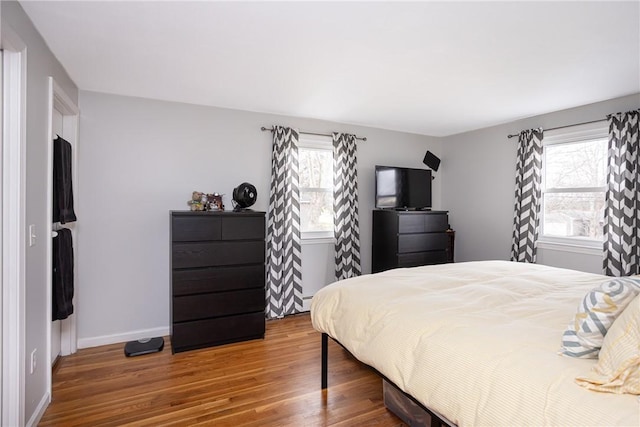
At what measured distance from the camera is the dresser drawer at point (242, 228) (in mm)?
3100

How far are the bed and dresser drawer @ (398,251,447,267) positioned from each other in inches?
60.2

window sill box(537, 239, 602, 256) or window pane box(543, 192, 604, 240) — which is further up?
window pane box(543, 192, 604, 240)

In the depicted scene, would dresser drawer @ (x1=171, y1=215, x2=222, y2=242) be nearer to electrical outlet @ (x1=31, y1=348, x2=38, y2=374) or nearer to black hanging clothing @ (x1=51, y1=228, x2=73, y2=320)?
black hanging clothing @ (x1=51, y1=228, x2=73, y2=320)

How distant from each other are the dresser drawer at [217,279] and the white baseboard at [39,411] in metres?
1.03

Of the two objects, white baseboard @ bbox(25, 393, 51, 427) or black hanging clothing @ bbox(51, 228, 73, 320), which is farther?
black hanging clothing @ bbox(51, 228, 73, 320)

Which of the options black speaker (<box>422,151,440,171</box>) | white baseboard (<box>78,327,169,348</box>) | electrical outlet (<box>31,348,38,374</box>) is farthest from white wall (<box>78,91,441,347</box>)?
black speaker (<box>422,151,440,171</box>)

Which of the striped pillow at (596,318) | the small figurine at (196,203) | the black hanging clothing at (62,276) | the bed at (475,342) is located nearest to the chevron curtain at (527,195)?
the bed at (475,342)

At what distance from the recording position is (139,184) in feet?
10.6

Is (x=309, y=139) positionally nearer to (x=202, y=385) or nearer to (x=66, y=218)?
(x=66, y=218)

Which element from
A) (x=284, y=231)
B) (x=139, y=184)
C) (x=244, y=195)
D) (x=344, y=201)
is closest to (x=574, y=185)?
(x=344, y=201)

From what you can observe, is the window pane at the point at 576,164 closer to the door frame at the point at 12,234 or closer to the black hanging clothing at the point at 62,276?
the door frame at the point at 12,234

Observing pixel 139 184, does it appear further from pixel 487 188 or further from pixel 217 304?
pixel 487 188

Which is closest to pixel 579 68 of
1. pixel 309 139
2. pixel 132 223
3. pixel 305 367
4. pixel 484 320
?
pixel 484 320

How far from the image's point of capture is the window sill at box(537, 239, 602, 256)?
10.9 ft
